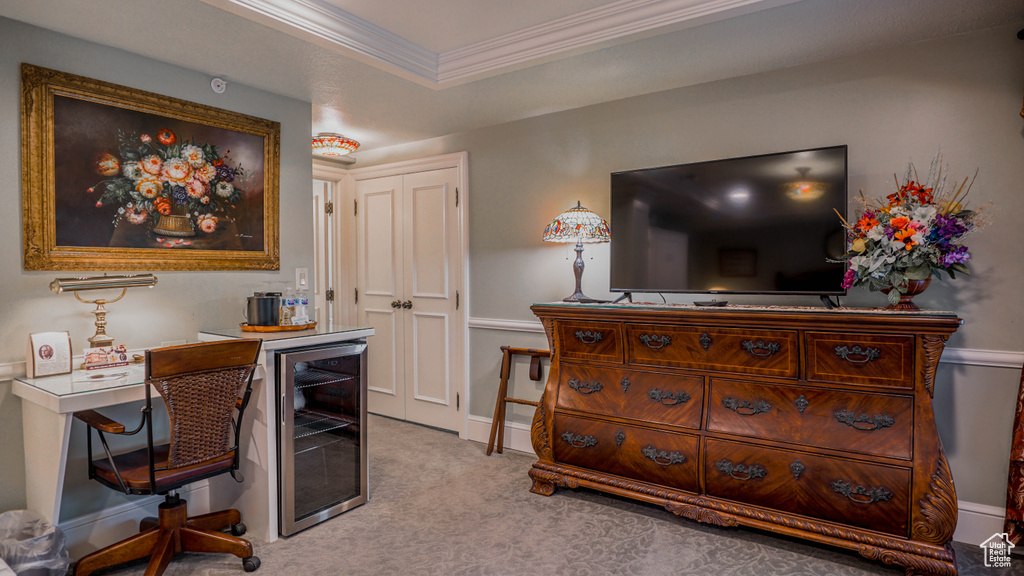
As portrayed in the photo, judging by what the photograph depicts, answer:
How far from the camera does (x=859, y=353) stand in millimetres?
2318

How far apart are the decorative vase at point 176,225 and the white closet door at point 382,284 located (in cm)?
192

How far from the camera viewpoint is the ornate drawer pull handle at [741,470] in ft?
8.18

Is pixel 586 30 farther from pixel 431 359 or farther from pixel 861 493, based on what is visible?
pixel 431 359

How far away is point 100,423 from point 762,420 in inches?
112

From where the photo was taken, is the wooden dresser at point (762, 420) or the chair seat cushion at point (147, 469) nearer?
the chair seat cushion at point (147, 469)

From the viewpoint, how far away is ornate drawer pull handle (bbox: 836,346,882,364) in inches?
90.2

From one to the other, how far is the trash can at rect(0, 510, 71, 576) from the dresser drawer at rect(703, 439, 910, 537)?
2.86 m

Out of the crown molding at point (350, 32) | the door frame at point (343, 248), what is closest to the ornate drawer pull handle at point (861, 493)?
the crown molding at point (350, 32)

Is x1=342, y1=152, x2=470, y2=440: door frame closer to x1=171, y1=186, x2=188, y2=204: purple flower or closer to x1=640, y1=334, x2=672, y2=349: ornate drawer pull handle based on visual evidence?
x1=640, y1=334, x2=672, y2=349: ornate drawer pull handle

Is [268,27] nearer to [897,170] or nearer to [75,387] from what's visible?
[75,387]

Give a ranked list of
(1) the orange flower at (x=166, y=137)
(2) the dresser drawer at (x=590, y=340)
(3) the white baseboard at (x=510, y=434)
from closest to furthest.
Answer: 1. (1) the orange flower at (x=166, y=137)
2. (2) the dresser drawer at (x=590, y=340)
3. (3) the white baseboard at (x=510, y=434)

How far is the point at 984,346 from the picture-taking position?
2504 mm

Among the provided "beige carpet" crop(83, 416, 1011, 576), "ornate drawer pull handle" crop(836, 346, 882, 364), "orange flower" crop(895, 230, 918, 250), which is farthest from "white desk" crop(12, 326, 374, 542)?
"orange flower" crop(895, 230, 918, 250)

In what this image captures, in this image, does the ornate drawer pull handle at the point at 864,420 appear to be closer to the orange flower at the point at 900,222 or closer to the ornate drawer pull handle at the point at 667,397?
the ornate drawer pull handle at the point at 667,397
